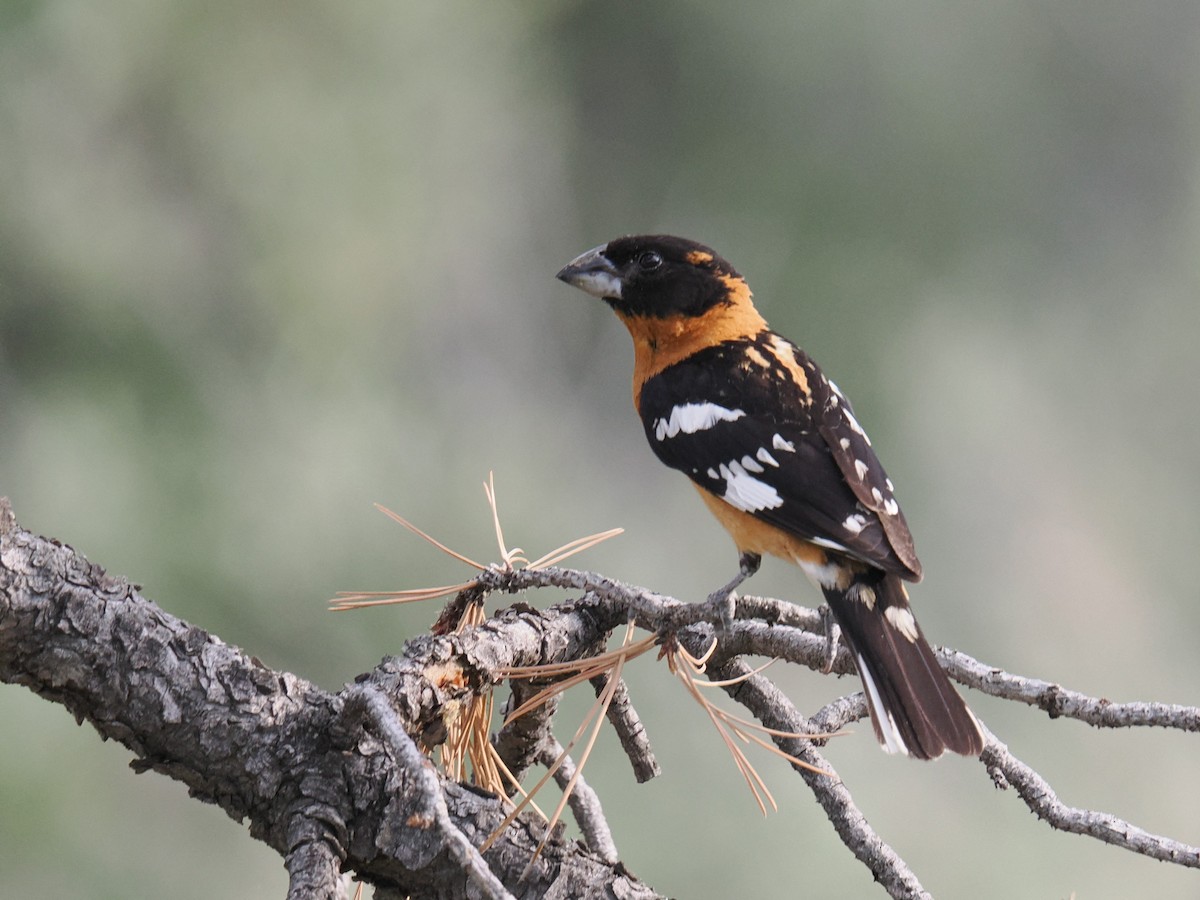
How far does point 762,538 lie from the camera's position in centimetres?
178

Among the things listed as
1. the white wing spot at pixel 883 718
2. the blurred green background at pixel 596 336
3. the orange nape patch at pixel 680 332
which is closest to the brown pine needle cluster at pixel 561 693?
the white wing spot at pixel 883 718

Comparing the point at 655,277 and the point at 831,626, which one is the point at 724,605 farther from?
the point at 655,277

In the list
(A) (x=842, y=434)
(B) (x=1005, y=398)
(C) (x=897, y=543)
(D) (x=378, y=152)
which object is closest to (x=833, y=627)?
(C) (x=897, y=543)

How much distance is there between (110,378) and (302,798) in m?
2.05

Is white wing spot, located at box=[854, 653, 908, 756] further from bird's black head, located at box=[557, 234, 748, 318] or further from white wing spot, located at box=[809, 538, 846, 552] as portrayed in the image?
bird's black head, located at box=[557, 234, 748, 318]

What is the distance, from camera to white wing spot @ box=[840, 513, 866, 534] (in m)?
1.63

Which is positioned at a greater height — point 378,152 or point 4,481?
point 378,152

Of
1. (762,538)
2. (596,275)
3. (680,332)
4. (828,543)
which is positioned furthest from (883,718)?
(596,275)

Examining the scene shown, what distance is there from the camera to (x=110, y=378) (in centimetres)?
275

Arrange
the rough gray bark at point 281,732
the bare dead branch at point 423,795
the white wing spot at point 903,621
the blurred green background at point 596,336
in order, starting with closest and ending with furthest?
the bare dead branch at point 423,795, the rough gray bark at point 281,732, the white wing spot at point 903,621, the blurred green background at point 596,336

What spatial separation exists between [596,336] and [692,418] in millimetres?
2091

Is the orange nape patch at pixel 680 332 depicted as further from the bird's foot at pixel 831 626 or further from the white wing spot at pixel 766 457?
the bird's foot at pixel 831 626

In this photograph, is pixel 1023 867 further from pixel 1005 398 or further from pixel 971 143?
pixel 971 143

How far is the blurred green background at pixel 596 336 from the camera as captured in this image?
2729 mm
